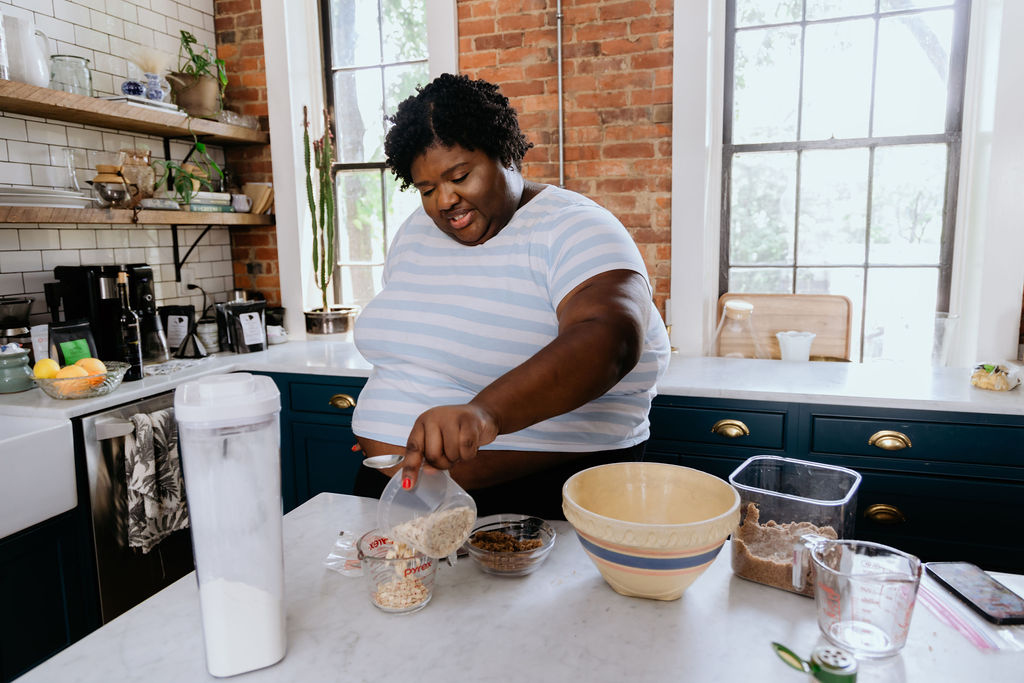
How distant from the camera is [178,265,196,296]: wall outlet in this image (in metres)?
3.29

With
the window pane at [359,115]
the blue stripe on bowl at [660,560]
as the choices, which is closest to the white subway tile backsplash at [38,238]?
the window pane at [359,115]

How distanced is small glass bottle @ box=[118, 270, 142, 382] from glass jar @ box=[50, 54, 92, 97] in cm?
74

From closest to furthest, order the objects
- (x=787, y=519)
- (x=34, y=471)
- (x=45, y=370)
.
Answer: (x=787, y=519)
(x=34, y=471)
(x=45, y=370)

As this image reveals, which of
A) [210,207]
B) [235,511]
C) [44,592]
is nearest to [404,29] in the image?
[210,207]

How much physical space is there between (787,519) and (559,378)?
0.38 meters

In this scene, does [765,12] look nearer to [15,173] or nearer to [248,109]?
[248,109]

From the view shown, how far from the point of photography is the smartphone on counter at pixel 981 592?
86cm

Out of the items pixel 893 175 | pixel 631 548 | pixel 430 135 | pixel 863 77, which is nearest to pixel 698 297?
pixel 893 175

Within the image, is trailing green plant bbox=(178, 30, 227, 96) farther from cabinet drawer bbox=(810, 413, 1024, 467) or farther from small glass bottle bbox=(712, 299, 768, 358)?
cabinet drawer bbox=(810, 413, 1024, 467)

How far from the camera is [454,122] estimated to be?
1321mm

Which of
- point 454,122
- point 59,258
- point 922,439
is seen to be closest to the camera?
point 454,122

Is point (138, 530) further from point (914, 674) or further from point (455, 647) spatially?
point (914, 674)

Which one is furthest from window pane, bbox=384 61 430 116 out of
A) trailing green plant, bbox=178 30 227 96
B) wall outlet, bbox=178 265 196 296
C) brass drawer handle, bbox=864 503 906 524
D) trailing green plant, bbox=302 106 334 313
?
brass drawer handle, bbox=864 503 906 524

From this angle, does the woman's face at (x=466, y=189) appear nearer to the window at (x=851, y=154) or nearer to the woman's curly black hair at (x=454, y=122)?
the woman's curly black hair at (x=454, y=122)
